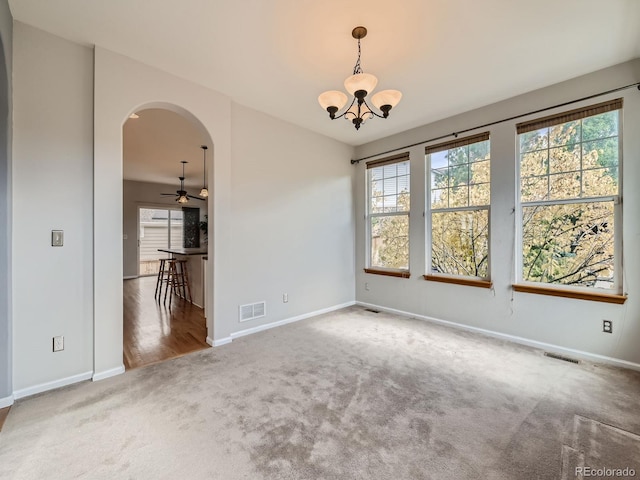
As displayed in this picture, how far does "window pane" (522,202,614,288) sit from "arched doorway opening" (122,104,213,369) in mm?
3695

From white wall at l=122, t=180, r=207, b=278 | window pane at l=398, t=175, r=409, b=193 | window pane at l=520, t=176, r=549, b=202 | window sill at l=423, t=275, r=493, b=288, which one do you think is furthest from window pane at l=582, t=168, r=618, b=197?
white wall at l=122, t=180, r=207, b=278

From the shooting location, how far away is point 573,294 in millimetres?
Answer: 2803

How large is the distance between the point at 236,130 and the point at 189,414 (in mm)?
2881

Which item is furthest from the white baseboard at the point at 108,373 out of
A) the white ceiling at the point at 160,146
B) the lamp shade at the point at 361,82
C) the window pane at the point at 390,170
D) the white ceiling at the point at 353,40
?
the window pane at the point at 390,170

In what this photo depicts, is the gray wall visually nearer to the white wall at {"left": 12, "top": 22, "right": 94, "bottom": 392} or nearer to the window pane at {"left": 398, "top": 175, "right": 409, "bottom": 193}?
the white wall at {"left": 12, "top": 22, "right": 94, "bottom": 392}

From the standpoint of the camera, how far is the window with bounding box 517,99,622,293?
2.68 metres

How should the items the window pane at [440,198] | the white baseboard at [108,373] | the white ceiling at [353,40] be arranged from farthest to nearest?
the window pane at [440,198]
the white baseboard at [108,373]
the white ceiling at [353,40]

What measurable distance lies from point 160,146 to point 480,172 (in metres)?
5.09

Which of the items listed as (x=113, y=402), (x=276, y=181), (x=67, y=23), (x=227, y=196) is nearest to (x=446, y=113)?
(x=276, y=181)

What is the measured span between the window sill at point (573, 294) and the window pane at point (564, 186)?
0.97 meters

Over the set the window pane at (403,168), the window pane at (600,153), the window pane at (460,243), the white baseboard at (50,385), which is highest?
the window pane at (403,168)

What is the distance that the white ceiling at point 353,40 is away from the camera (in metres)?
1.97

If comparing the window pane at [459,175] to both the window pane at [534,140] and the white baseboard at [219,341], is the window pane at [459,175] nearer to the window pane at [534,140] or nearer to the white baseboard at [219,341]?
the window pane at [534,140]

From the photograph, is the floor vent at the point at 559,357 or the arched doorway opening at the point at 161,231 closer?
the floor vent at the point at 559,357
